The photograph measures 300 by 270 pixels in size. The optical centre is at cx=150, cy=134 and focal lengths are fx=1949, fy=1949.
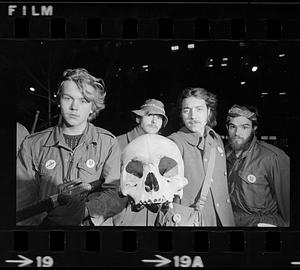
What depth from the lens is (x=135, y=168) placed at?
1454 centimetres

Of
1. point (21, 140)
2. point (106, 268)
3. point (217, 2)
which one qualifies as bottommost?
point (106, 268)

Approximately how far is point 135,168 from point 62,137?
1.94ft

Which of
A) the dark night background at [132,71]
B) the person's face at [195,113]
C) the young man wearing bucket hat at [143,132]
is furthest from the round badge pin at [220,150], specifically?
the young man wearing bucket hat at [143,132]

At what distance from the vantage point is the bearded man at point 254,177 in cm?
1455

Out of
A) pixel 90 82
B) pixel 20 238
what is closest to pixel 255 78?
pixel 90 82

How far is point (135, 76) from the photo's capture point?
47.5 ft

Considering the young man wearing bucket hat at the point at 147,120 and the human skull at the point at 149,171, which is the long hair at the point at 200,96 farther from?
the human skull at the point at 149,171

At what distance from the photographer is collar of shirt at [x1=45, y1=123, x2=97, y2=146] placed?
14539 millimetres

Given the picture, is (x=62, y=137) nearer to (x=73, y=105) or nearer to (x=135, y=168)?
(x=73, y=105)

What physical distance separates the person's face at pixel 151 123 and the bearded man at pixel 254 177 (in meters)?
0.52

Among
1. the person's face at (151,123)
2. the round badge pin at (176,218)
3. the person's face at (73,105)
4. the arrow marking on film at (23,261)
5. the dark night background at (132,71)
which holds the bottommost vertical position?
the arrow marking on film at (23,261)

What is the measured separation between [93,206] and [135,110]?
30.9 inches

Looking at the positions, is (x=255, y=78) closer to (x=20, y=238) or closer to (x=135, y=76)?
→ (x=135, y=76)

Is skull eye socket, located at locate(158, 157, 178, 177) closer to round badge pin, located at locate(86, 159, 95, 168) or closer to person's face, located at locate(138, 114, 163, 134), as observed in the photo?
person's face, located at locate(138, 114, 163, 134)
